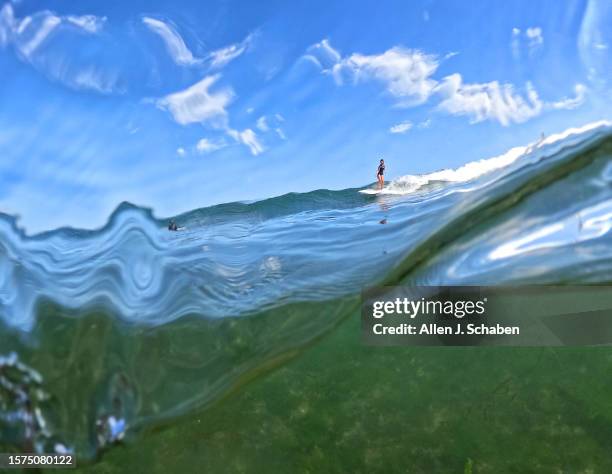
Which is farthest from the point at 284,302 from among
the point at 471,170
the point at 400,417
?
the point at 471,170

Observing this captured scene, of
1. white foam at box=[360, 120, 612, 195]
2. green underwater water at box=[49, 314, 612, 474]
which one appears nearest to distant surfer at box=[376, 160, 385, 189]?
white foam at box=[360, 120, 612, 195]

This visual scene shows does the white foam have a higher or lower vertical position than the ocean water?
higher

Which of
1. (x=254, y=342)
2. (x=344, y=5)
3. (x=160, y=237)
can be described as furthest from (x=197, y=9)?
(x=254, y=342)

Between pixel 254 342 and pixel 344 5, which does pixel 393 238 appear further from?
pixel 344 5

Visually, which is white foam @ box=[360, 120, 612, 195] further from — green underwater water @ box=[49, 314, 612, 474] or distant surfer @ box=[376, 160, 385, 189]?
green underwater water @ box=[49, 314, 612, 474]

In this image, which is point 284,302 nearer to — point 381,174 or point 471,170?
point 381,174

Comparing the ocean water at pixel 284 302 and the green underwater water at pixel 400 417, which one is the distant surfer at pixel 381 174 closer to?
the ocean water at pixel 284 302

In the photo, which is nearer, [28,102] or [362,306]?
[362,306]
